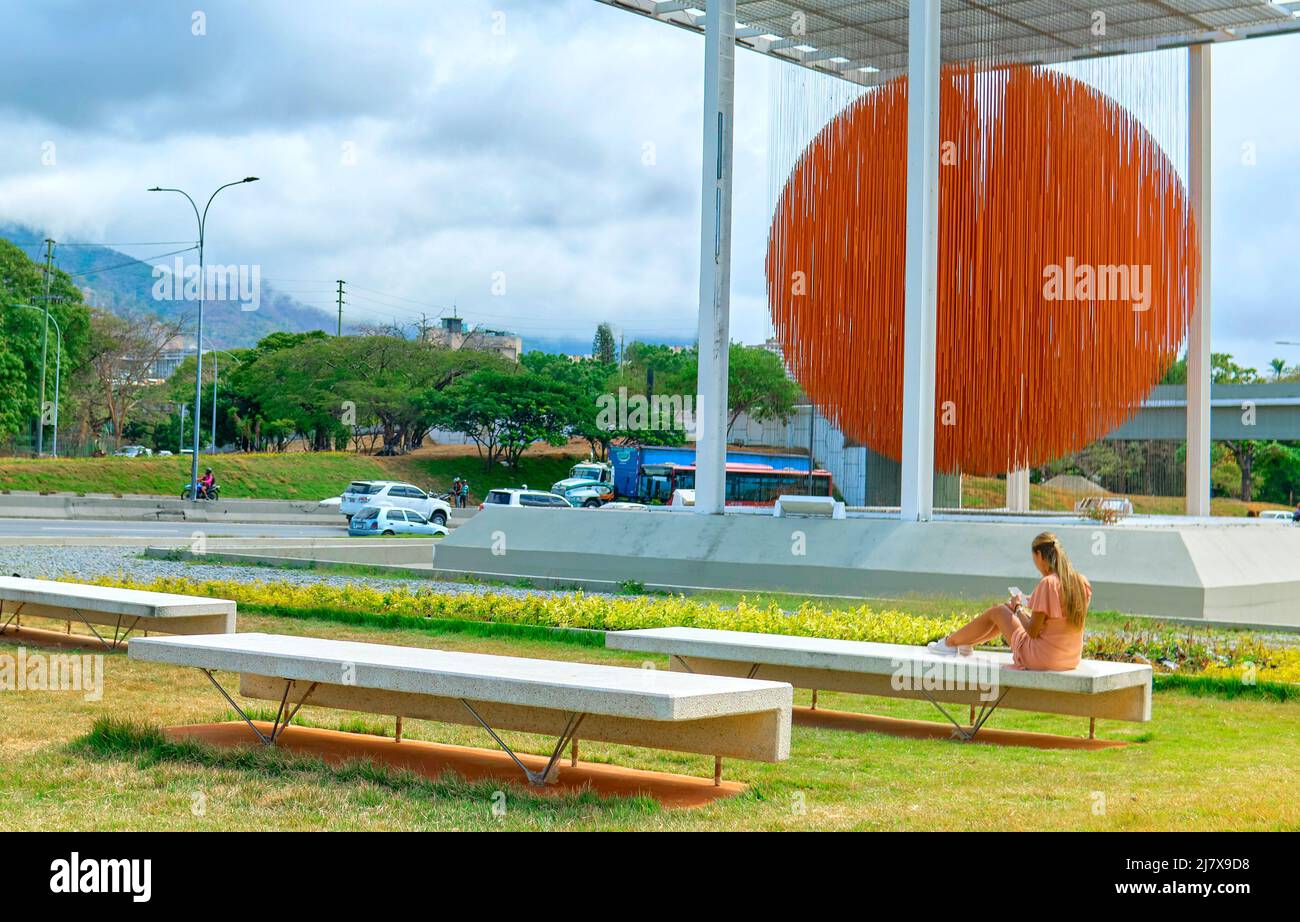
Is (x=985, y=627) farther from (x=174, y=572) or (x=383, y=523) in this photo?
(x=383, y=523)

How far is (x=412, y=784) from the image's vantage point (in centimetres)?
620

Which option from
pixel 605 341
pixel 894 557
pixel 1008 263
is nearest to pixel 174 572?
pixel 894 557

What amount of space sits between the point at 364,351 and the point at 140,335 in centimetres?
1536

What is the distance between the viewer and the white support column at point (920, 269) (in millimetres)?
17844

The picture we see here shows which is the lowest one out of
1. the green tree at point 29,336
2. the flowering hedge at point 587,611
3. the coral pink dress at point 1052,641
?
the flowering hedge at point 587,611

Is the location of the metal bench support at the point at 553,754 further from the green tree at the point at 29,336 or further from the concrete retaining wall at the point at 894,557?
the green tree at the point at 29,336

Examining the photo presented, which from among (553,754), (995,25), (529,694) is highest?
(995,25)

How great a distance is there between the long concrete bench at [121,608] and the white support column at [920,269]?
9.77 metres

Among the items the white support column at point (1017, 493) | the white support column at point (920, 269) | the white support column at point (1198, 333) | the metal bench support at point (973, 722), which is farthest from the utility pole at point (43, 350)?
the metal bench support at point (973, 722)

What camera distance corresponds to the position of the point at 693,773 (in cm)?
683

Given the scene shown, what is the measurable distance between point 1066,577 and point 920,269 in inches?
429

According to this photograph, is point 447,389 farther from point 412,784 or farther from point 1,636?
point 412,784

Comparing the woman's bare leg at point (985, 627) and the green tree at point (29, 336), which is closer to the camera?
the woman's bare leg at point (985, 627)
